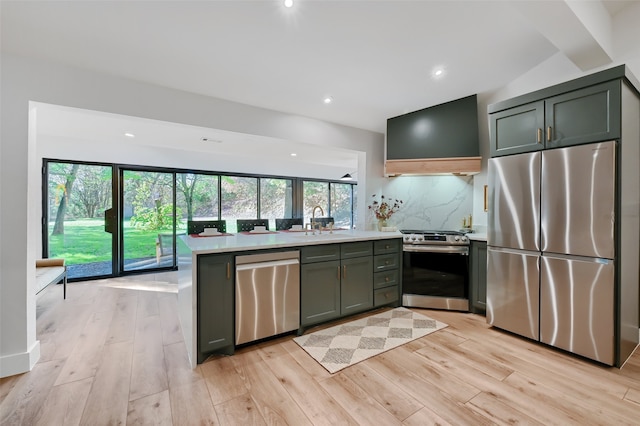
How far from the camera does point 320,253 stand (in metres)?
2.67

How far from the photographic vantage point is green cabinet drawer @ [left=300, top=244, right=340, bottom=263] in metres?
2.58

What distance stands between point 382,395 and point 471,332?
→ 1418 mm

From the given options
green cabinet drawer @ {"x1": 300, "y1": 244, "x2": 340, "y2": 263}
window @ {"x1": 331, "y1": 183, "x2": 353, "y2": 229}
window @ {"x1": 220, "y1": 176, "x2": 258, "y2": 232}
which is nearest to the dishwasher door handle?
green cabinet drawer @ {"x1": 300, "y1": 244, "x2": 340, "y2": 263}

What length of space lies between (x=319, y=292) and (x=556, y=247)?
2107 millimetres

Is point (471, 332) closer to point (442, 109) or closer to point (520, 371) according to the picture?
point (520, 371)

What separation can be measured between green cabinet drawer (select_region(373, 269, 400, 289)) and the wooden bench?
12.0 ft

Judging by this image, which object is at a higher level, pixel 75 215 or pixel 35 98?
pixel 35 98

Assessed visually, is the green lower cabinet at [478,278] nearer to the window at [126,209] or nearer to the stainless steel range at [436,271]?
the stainless steel range at [436,271]

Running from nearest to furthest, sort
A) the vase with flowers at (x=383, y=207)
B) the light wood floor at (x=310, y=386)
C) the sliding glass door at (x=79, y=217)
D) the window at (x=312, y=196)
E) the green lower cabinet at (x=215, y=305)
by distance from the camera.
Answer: the light wood floor at (x=310, y=386) < the green lower cabinet at (x=215, y=305) < the vase with flowers at (x=383, y=207) < the sliding glass door at (x=79, y=217) < the window at (x=312, y=196)

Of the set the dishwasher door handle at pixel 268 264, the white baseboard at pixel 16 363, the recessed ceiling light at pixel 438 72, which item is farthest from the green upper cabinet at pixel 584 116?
the white baseboard at pixel 16 363

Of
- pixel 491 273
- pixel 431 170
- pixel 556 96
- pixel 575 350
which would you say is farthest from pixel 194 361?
pixel 556 96

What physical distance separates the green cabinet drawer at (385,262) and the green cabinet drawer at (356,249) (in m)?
0.15

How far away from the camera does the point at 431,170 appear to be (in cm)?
343

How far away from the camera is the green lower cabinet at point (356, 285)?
9.30 feet
